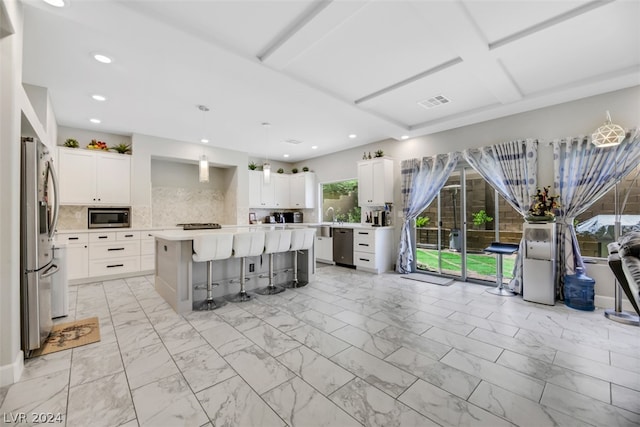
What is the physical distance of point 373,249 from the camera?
17.5 ft

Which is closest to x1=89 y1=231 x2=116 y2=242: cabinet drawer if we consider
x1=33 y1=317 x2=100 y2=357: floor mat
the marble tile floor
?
the marble tile floor

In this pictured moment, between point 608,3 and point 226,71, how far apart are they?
3.38 metres

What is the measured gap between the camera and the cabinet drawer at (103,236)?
15.2 feet

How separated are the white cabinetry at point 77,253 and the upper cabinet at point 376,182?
508 centimetres

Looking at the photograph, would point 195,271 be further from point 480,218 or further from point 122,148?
point 480,218

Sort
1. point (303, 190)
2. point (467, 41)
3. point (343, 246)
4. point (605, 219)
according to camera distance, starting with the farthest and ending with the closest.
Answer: point (303, 190) → point (343, 246) → point (605, 219) → point (467, 41)

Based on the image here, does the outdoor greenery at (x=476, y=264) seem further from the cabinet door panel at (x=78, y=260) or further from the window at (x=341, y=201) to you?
the cabinet door panel at (x=78, y=260)

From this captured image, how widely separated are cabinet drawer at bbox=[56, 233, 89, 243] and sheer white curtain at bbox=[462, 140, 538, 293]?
665 centimetres

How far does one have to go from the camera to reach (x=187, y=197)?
633 cm

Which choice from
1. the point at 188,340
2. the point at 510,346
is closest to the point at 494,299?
the point at 510,346

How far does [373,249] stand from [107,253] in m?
4.80

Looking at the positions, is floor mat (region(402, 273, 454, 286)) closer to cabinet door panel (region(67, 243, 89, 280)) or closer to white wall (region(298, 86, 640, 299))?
white wall (region(298, 86, 640, 299))

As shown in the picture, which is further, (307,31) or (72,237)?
(72,237)

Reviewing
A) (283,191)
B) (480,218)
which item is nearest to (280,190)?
(283,191)
